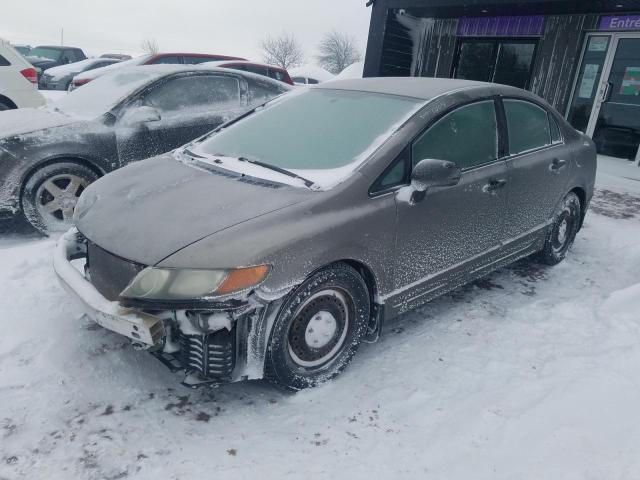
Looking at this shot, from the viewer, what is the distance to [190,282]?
221 centimetres

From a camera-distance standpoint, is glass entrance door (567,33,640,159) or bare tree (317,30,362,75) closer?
glass entrance door (567,33,640,159)

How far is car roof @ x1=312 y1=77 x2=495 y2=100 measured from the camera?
3.26 meters

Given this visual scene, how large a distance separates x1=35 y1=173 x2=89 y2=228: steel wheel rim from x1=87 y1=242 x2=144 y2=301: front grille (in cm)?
212

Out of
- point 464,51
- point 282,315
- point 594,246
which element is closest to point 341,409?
point 282,315

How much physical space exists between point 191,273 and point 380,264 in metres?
1.08

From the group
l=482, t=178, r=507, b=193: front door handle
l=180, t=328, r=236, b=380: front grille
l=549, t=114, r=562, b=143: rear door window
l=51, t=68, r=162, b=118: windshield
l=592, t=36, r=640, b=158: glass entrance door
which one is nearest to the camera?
l=180, t=328, r=236, b=380: front grille

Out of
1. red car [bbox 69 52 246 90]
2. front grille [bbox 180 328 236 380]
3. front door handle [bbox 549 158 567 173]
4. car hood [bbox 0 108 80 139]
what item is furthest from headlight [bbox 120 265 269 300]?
red car [bbox 69 52 246 90]

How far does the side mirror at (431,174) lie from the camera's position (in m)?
2.75

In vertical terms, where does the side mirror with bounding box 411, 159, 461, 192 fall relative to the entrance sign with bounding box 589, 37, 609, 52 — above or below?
below

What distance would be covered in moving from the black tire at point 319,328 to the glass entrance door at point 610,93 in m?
8.67

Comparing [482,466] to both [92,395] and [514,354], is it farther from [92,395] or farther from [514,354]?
[92,395]

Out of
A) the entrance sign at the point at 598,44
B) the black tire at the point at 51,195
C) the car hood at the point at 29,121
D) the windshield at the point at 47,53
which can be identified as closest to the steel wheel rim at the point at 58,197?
the black tire at the point at 51,195

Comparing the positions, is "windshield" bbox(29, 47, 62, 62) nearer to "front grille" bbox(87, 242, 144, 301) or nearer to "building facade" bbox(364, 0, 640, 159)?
"building facade" bbox(364, 0, 640, 159)

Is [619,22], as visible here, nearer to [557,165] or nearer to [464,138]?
[557,165]
